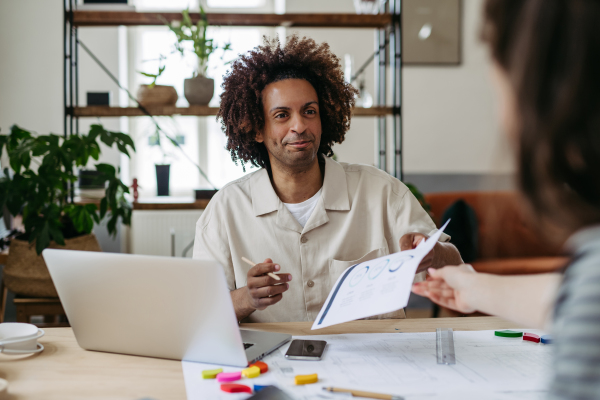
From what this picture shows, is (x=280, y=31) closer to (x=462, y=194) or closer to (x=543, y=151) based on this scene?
(x=462, y=194)

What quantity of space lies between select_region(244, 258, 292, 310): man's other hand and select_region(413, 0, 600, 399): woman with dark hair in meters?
0.71

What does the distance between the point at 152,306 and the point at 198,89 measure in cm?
181

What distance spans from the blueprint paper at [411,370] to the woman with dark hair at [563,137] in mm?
388

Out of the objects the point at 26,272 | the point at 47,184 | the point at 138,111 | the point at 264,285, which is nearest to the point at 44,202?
the point at 47,184

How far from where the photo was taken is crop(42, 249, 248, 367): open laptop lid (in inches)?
32.5

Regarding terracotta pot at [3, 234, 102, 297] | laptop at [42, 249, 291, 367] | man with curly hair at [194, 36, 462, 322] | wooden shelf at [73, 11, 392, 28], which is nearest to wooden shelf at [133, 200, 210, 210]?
terracotta pot at [3, 234, 102, 297]

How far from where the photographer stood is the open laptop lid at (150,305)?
2.71 feet

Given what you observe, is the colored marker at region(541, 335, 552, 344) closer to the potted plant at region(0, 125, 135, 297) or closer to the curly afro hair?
the curly afro hair

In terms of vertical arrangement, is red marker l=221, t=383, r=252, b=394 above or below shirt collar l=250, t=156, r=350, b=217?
below

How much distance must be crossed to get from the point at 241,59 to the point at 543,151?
1393mm

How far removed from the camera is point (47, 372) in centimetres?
88

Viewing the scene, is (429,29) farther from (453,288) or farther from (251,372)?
(251,372)

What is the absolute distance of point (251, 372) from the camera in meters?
0.82

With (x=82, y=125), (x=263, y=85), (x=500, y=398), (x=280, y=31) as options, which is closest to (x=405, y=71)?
(x=280, y=31)
